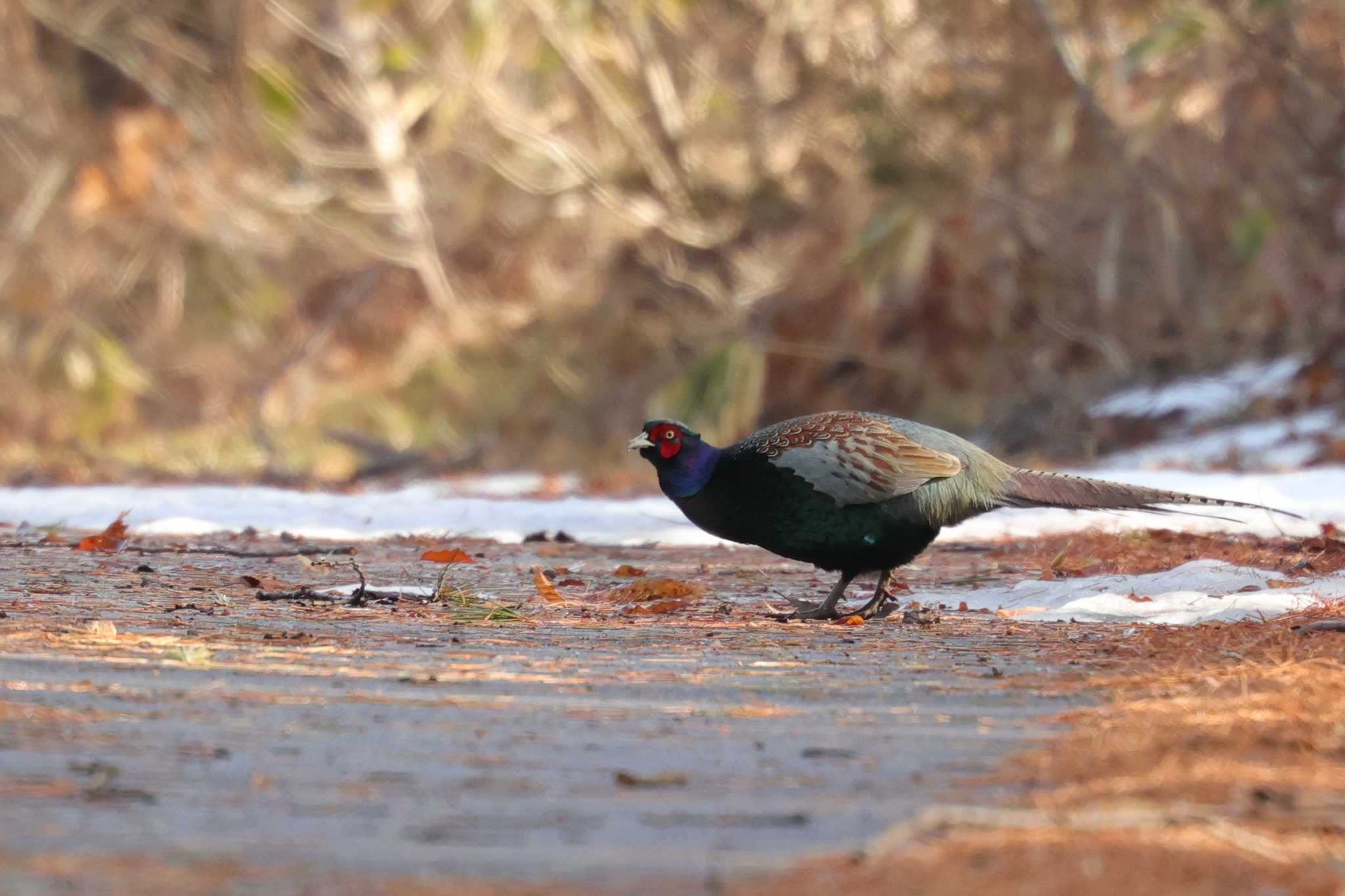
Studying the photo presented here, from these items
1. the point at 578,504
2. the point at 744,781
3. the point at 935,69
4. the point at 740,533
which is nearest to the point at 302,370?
the point at 935,69

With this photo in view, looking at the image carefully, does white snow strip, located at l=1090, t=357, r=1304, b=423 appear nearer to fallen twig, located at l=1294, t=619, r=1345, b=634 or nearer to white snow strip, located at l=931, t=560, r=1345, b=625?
white snow strip, located at l=931, t=560, r=1345, b=625

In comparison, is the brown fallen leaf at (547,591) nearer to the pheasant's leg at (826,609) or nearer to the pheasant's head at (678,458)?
the pheasant's head at (678,458)

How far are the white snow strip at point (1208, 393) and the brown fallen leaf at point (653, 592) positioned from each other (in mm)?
7500

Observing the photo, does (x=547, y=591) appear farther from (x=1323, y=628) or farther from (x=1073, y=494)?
(x=1323, y=628)

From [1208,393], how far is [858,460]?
7937 mm

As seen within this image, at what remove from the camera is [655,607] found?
14.9 feet

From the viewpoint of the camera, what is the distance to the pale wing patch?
4656 mm

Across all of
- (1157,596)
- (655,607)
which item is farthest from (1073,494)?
(655,607)

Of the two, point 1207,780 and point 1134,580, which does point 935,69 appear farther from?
point 1207,780

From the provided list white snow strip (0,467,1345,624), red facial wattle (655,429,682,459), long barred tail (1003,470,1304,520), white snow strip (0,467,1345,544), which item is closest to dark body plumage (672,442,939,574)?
red facial wattle (655,429,682,459)

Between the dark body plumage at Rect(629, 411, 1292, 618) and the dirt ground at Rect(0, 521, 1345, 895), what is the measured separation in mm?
291

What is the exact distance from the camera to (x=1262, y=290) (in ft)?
41.4

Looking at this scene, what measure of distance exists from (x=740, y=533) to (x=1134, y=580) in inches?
45.5

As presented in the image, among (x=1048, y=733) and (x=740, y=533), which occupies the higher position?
(x=740, y=533)
